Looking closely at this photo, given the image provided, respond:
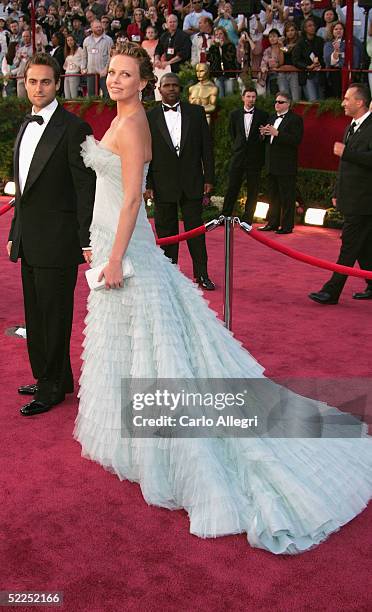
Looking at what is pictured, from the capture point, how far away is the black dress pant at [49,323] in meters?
4.44

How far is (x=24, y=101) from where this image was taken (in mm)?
16188

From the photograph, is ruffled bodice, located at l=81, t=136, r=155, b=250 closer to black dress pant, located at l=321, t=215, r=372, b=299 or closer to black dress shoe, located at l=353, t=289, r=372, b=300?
black dress pant, located at l=321, t=215, r=372, b=299

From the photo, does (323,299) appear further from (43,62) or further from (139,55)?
(139,55)

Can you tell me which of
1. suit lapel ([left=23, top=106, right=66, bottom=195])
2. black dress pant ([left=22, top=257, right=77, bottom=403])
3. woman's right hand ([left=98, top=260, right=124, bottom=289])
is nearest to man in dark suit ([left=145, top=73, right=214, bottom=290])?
black dress pant ([left=22, top=257, right=77, bottom=403])

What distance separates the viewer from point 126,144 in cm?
359

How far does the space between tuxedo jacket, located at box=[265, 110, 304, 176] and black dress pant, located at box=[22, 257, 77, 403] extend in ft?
21.5

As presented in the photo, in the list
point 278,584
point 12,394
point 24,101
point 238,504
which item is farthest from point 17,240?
point 24,101

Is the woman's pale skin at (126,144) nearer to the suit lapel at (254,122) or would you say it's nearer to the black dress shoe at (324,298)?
the black dress shoe at (324,298)

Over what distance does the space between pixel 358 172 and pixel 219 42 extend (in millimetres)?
6277

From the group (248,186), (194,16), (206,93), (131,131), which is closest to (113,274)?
(131,131)

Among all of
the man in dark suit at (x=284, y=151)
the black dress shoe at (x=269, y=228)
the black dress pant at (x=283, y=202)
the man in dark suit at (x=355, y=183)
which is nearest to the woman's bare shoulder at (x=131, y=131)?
the man in dark suit at (x=355, y=183)

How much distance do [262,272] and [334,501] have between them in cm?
514

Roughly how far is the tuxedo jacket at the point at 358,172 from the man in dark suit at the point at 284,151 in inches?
144

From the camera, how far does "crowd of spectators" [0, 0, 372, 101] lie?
11688 mm
